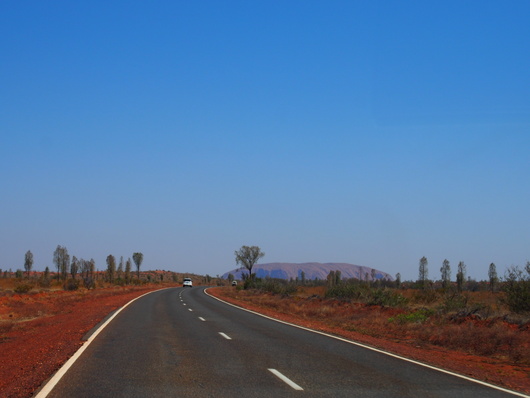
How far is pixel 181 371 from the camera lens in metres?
10.8

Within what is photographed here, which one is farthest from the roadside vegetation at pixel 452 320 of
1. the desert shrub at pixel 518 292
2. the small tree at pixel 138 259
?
the small tree at pixel 138 259

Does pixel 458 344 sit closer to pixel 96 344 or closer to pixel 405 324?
pixel 405 324

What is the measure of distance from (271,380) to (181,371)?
195 centimetres

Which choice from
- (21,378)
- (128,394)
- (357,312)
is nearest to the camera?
(128,394)

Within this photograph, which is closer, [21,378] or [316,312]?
[21,378]

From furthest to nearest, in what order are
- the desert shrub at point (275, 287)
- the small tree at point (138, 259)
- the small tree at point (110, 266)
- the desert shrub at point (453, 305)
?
the small tree at point (138, 259) → the small tree at point (110, 266) → the desert shrub at point (275, 287) → the desert shrub at point (453, 305)

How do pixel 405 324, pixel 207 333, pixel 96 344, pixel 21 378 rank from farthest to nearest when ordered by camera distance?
pixel 405 324, pixel 207 333, pixel 96 344, pixel 21 378

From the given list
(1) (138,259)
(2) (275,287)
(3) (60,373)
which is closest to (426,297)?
(2) (275,287)

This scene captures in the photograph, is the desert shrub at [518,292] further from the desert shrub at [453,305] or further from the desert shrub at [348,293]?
the desert shrub at [348,293]

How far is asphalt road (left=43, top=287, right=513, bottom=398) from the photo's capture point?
898 centimetres

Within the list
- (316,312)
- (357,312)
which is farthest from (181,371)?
(316,312)

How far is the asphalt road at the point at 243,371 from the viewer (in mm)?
8977

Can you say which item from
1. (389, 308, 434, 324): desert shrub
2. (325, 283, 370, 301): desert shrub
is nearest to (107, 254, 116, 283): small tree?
(325, 283, 370, 301): desert shrub

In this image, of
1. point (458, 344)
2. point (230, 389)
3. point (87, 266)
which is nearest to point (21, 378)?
point (230, 389)
